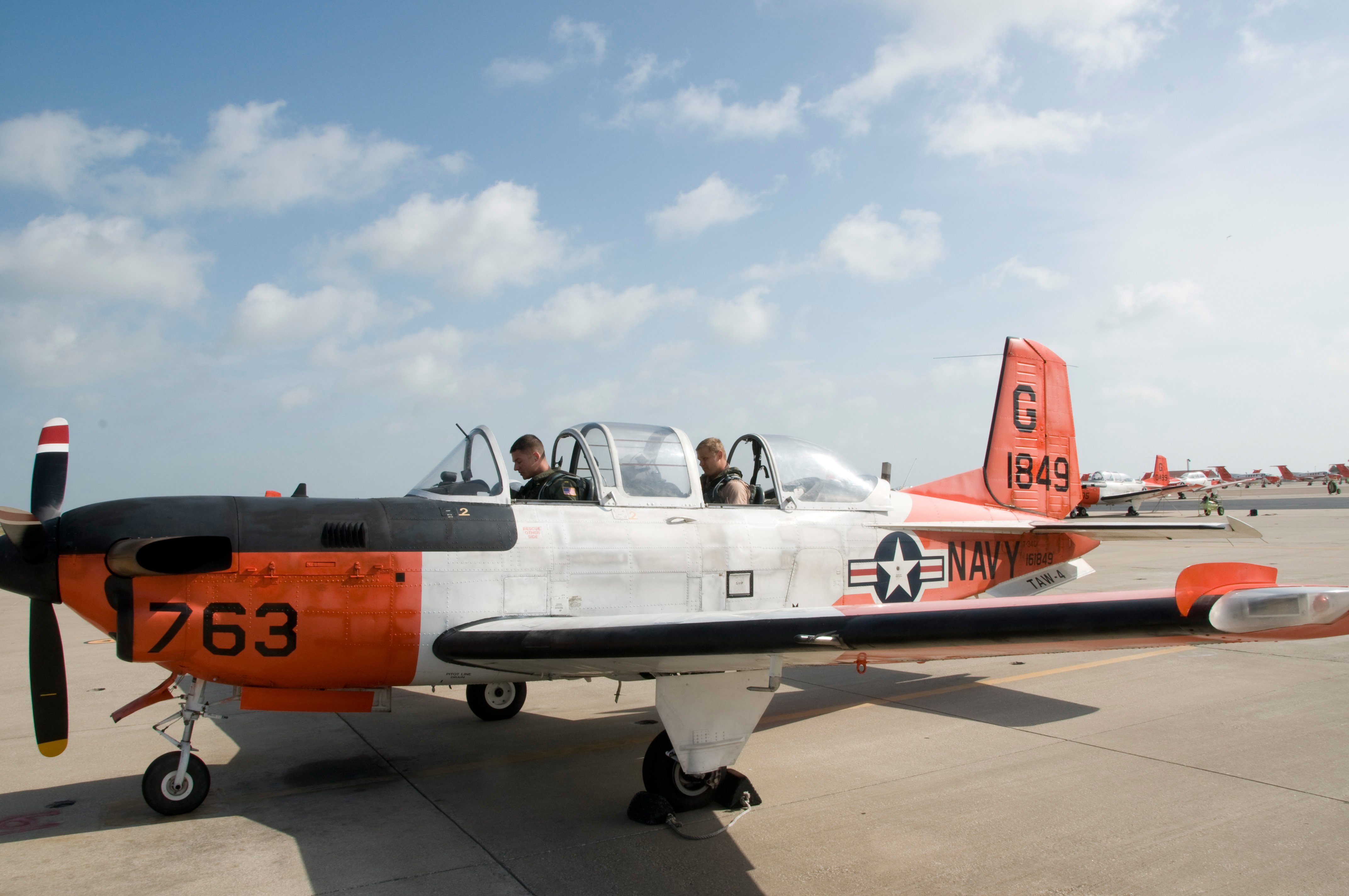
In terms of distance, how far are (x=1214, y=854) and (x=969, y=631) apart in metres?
2.04

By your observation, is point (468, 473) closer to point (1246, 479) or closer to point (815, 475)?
point (815, 475)

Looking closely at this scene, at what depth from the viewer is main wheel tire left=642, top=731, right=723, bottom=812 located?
4.74 metres

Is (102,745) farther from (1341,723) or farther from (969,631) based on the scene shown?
(1341,723)

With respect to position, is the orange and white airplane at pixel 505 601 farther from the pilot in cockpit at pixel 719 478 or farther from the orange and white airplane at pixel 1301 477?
the orange and white airplane at pixel 1301 477

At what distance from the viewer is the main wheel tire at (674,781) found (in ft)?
15.5

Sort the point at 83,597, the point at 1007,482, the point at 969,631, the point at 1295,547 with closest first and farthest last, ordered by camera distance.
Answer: the point at 969,631, the point at 83,597, the point at 1007,482, the point at 1295,547

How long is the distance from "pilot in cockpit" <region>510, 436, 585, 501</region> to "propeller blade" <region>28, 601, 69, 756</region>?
8.96ft

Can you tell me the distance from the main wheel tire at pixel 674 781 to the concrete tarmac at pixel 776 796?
0.47 feet

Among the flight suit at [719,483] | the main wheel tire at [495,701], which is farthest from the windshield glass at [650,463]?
the main wheel tire at [495,701]

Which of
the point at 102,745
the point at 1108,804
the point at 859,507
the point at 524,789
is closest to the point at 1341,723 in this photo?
the point at 1108,804

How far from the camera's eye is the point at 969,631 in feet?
11.1

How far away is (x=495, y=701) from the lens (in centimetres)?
700

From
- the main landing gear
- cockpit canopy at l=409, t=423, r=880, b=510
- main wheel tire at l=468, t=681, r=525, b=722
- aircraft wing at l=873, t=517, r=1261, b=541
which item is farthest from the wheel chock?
the main landing gear

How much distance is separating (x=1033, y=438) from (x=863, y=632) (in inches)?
232
